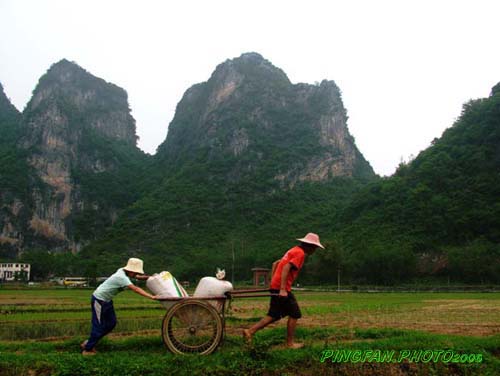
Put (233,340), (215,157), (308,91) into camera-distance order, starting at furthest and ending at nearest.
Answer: (308,91)
(215,157)
(233,340)

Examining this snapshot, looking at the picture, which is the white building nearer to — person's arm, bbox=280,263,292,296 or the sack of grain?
the sack of grain

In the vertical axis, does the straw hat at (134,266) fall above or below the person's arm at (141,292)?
above

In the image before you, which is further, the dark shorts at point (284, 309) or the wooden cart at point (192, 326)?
the dark shorts at point (284, 309)

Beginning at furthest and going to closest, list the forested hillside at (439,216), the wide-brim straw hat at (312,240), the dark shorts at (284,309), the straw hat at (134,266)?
the forested hillside at (439,216), the straw hat at (134,266), the wide-brim straw hat at (312,240), the dark shorts at (284,309)

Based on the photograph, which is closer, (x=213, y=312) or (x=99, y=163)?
(x=213, y=312)

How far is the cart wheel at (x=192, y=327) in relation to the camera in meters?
5.81

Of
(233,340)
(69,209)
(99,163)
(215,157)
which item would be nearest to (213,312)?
(233,340)

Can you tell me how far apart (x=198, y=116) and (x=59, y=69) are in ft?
160

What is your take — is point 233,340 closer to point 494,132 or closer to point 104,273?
point 494,132

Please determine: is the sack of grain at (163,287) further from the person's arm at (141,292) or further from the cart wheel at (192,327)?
the cart wheel at (192,327)

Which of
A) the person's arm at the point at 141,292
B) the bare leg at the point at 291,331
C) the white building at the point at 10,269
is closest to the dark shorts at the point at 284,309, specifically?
the bare leg at the point at 291,331

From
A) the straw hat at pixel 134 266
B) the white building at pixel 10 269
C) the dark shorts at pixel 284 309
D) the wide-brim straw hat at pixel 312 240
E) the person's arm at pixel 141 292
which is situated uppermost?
the wide-brim straw hat at pixel 312 240

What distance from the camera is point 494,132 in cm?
5719

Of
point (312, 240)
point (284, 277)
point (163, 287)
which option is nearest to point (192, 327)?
point (163, 287)
